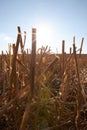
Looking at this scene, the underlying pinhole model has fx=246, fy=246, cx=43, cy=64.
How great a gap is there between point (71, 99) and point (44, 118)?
2.84 feet

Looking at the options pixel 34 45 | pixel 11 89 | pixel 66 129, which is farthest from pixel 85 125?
pixel 34 45

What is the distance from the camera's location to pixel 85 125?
171 cm

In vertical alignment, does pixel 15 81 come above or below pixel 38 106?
above

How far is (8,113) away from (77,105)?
46cm

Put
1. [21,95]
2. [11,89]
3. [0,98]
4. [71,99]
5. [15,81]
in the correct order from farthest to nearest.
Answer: [71,99], [0,98], [11,89], [15,81], [21,95]

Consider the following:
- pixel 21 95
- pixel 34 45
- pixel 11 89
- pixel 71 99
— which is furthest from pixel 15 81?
pixel 71 99

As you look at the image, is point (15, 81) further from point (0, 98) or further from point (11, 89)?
point (0, 98)

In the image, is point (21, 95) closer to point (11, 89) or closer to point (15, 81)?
point (15, 81)

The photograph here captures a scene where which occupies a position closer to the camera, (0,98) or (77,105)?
(77,105)

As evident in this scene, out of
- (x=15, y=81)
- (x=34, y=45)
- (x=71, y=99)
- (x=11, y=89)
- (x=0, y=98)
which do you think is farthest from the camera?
(x=71, y=99)

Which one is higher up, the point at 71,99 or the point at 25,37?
the point at 25,37

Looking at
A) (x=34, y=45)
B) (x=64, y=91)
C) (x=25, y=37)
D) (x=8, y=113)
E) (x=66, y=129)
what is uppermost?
(x=25, y=37)

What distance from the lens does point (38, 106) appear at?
4.64 ft

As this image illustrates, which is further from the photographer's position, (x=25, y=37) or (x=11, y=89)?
(x=25, y=37)
